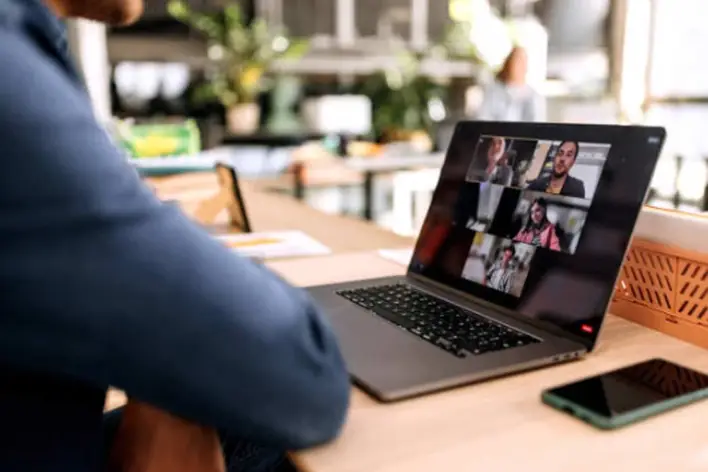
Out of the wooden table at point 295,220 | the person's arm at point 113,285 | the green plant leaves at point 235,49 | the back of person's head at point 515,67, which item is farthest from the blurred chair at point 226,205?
the green plant leaves at point 235,49

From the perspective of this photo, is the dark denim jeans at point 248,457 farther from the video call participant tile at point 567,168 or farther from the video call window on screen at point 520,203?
the video call participant tile at point 567,168

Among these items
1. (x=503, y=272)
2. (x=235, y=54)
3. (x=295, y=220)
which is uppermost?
(x=235, y=54)

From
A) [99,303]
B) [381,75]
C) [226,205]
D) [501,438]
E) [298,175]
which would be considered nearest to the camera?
[99,303]

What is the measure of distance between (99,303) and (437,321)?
1.60ft

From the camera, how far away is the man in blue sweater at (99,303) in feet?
1.42

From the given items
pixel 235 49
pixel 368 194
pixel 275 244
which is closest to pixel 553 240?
pixel 275 244

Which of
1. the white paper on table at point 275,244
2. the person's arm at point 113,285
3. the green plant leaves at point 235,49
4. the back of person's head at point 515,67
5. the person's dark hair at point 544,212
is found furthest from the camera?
the green plant leaves at point 235,49

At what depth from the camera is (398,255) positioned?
129 cm

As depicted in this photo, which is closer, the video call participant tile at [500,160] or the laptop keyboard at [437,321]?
the laptop keyboard at [437,321]

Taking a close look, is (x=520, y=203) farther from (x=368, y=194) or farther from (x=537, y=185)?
(x=368, y=194)

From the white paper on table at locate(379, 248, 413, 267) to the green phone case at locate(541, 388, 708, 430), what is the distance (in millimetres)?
568

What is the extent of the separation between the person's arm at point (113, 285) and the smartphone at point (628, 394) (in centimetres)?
27

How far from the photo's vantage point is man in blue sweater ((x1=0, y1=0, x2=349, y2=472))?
434 mm

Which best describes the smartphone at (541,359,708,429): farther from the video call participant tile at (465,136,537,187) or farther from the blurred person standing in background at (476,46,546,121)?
the blurred person standing in background at (476,46,546,121)
